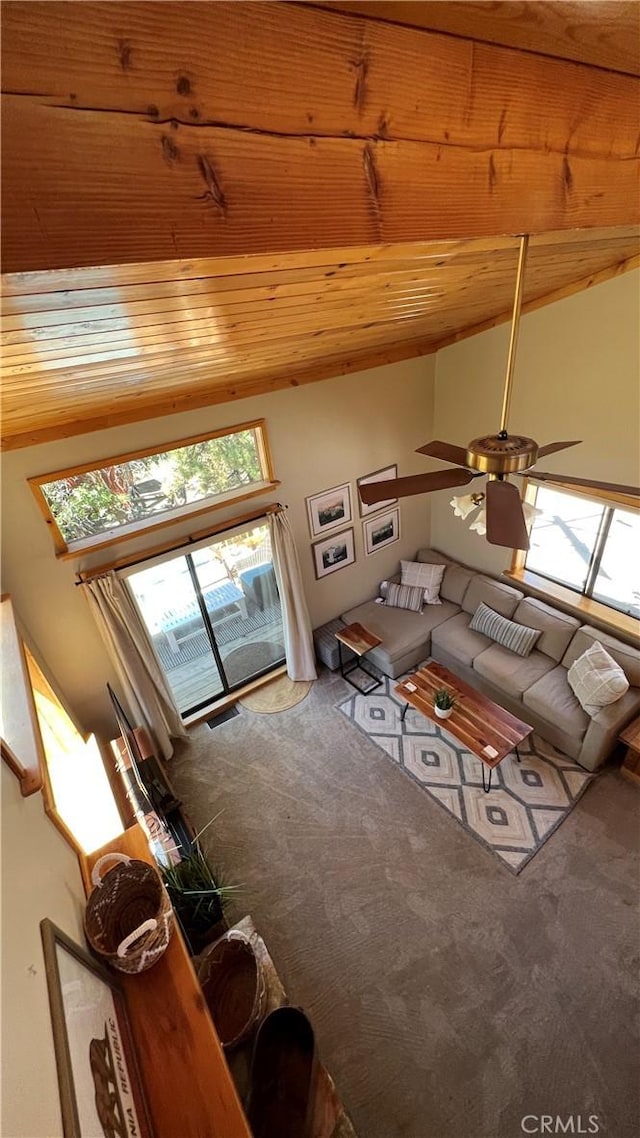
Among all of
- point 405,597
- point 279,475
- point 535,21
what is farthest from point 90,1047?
point 405,597

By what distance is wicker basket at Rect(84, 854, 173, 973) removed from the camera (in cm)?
181

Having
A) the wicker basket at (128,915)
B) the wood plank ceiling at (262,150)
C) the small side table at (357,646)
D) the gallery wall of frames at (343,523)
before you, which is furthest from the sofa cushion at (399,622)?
the wood plank ceiling at (262,150)

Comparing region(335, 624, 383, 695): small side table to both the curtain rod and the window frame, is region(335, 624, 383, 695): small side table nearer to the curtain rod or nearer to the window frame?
the curtain rod

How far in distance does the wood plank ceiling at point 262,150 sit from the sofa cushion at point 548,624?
142 inches

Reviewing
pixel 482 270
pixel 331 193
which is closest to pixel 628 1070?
pixel 331 193

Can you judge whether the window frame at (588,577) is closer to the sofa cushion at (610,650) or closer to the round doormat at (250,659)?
the sofa cushion at (610,650)

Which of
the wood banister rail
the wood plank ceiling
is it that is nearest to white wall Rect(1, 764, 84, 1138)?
the wood banister rail

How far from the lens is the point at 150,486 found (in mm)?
3721

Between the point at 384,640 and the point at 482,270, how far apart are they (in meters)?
3.45

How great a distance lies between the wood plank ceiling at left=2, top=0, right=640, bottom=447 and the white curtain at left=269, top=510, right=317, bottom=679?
2720mm

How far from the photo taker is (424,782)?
3979 millimetres

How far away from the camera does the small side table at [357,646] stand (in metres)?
4.82

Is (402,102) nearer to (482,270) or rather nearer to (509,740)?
(482,270)

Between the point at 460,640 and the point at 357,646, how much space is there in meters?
1.07
